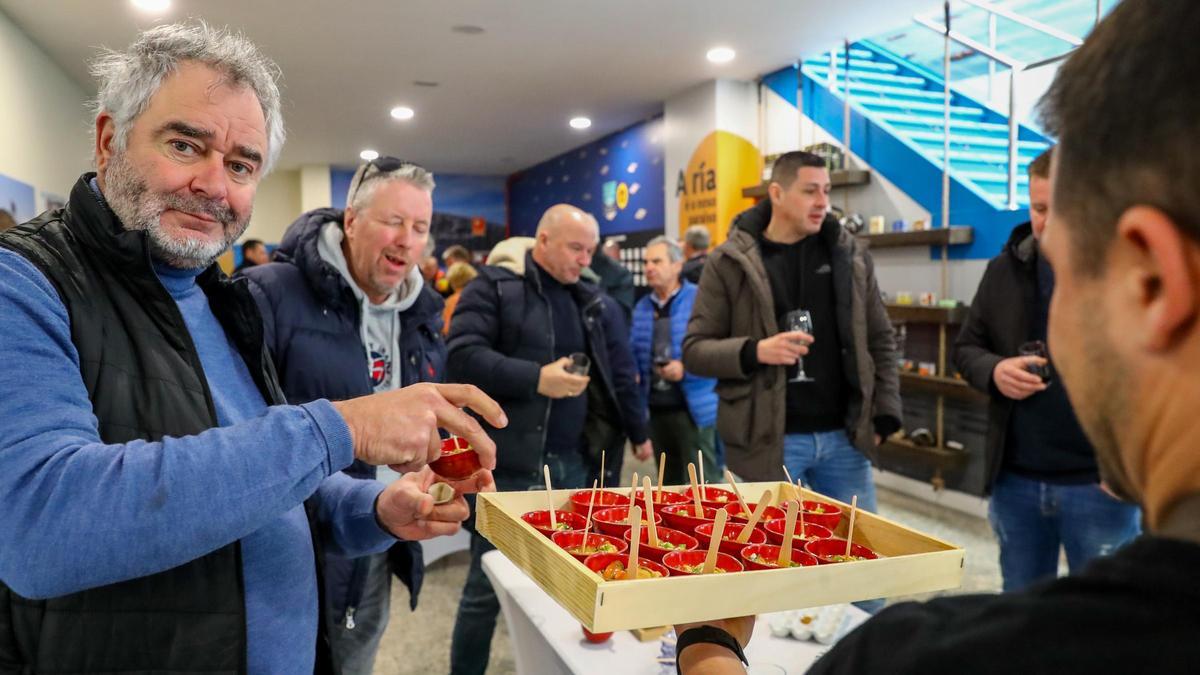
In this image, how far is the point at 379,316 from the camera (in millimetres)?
2316

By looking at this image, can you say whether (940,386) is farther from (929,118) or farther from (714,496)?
(714,496)

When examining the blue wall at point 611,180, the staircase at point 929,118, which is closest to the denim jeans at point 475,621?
the staircase at point 929,118

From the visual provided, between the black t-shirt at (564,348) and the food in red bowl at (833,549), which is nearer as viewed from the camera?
the food in red bowl at (833,549)

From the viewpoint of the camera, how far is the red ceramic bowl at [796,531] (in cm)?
145

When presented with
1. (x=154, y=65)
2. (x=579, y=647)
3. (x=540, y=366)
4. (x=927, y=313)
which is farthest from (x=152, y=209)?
(x=927, y=313)

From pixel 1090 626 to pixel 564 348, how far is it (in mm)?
2804

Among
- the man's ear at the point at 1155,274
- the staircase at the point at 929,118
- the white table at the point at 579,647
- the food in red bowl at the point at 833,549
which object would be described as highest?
the staircase at the point at 929,118

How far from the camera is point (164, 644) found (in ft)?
3.41

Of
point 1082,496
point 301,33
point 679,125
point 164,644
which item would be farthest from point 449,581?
point 679,125

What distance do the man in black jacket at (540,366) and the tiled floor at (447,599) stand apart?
488 mm

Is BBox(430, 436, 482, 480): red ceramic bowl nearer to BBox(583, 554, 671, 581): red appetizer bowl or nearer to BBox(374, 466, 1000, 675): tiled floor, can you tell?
BBox(583, 554, 671, 581): red appetizer bowl

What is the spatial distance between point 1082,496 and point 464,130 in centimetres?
941

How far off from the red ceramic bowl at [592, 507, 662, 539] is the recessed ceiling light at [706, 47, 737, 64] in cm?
621

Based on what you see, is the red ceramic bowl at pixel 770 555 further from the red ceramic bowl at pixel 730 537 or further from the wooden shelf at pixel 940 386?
the wooden shelf at pixel 940 386
